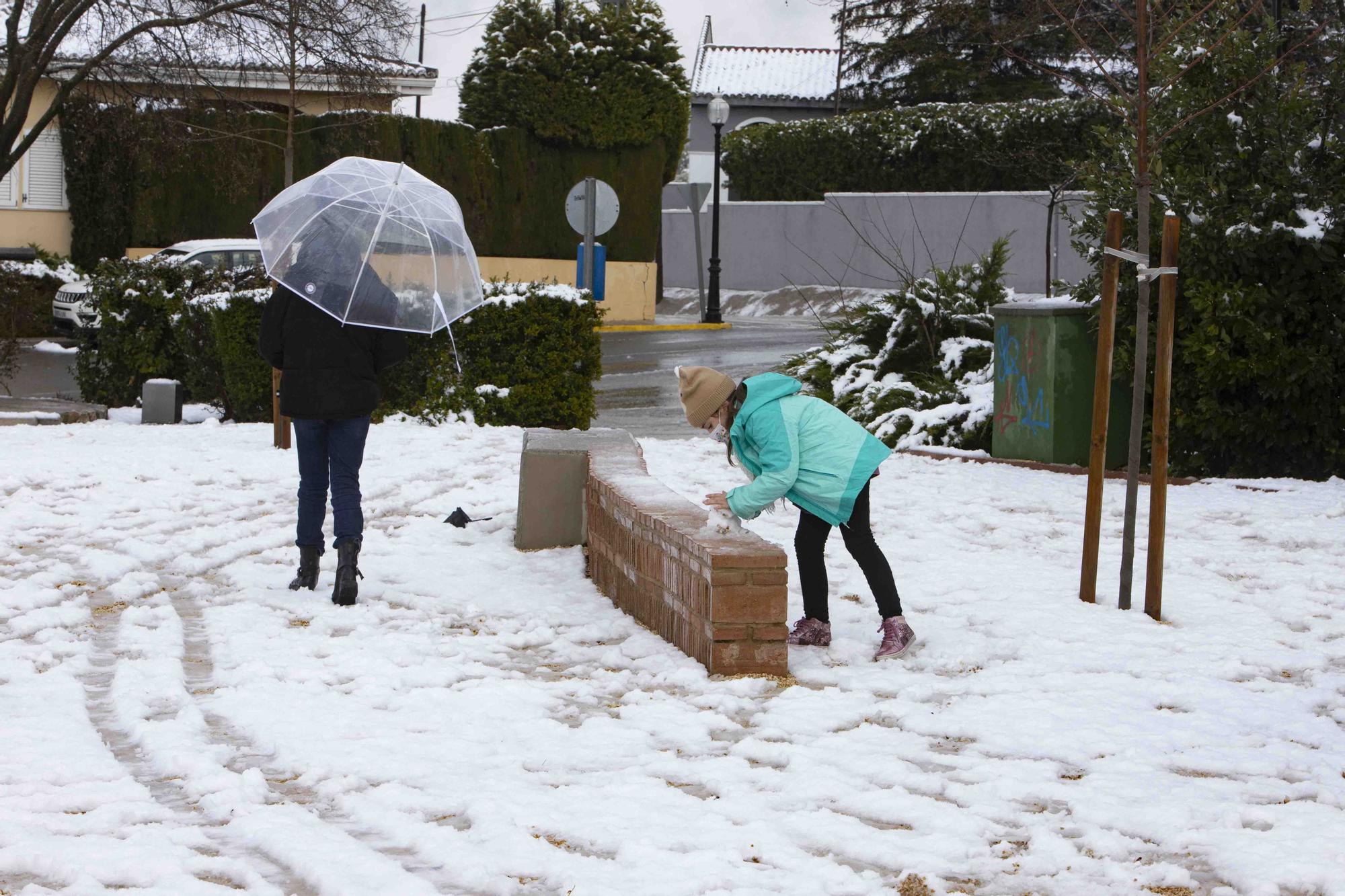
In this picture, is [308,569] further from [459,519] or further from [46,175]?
[46,175]

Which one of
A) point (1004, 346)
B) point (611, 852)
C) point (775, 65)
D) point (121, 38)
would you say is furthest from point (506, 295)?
point (775, 65)

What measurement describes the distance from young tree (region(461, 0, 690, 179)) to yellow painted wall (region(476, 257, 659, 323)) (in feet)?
7.73

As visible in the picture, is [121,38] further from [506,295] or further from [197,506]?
[197,506]

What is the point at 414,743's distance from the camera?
464 centimetres

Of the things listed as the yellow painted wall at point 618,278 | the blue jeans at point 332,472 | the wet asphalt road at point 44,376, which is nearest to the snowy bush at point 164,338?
the wet asphalt road at point 44,376

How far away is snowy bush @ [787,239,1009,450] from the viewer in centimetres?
1223

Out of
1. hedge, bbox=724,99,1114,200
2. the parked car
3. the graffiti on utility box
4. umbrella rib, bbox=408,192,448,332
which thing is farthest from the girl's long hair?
hedge, bbox=724,99,1114,200

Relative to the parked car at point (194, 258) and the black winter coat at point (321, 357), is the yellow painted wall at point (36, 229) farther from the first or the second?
the black winter coat at point (321, 357)

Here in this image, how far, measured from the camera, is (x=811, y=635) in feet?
19.8

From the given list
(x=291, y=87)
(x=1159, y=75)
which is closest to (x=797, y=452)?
(x=1159, y=75)

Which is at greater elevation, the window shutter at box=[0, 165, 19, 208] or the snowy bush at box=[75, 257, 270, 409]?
the window shutter at box=[0, 165, 19, 208]

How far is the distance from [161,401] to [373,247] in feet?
23.0

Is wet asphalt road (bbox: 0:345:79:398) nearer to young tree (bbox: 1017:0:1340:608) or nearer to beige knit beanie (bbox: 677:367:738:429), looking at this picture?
young tree (bbox: 1017:0:1340:608)

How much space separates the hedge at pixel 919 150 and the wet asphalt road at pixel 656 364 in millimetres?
6012
